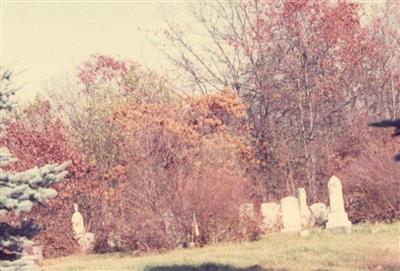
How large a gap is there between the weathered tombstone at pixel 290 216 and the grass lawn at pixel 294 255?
3642 mm

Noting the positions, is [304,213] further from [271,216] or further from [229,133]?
[229,133]

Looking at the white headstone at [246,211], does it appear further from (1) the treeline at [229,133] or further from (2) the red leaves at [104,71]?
(2) the red leaves at [104,71]

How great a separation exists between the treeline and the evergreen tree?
59.0ft

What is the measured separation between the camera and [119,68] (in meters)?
51.5

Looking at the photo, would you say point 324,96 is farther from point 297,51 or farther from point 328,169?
point 328,169

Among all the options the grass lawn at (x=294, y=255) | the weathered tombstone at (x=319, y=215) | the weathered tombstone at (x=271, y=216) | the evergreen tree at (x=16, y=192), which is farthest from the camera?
the weathered tombstone at (x=319, y=215)

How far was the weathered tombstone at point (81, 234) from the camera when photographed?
109ft

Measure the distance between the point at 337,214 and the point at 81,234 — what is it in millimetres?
11375

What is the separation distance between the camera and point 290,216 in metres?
30.5

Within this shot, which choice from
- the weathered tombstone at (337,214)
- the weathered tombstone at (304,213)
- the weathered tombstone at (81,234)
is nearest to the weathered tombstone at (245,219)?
the weathered tombstone at (337,214)

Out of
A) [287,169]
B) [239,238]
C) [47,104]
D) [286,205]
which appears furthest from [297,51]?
[239,238]

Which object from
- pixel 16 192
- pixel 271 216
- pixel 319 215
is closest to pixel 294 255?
pixel 271 216

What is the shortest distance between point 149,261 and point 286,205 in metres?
8.90

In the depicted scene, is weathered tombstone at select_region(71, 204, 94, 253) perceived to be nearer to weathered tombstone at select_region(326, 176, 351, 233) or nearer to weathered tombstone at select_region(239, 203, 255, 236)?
weathered tombstone at select_region(239, 203, 255, 236)
